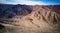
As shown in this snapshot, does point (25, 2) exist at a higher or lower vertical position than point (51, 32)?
higher

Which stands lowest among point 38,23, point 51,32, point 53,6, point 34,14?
point 51,32

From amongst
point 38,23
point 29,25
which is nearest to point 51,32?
point 38,23

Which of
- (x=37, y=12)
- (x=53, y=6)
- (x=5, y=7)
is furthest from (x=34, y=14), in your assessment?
(x=5, y=7)

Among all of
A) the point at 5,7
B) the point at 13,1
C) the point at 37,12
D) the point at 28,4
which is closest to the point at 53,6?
the point at 37,12

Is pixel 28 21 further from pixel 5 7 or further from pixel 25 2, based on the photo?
pixel 5 7

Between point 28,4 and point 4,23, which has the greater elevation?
point 28,4

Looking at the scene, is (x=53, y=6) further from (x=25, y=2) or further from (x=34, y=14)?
(x=25, y=2)
